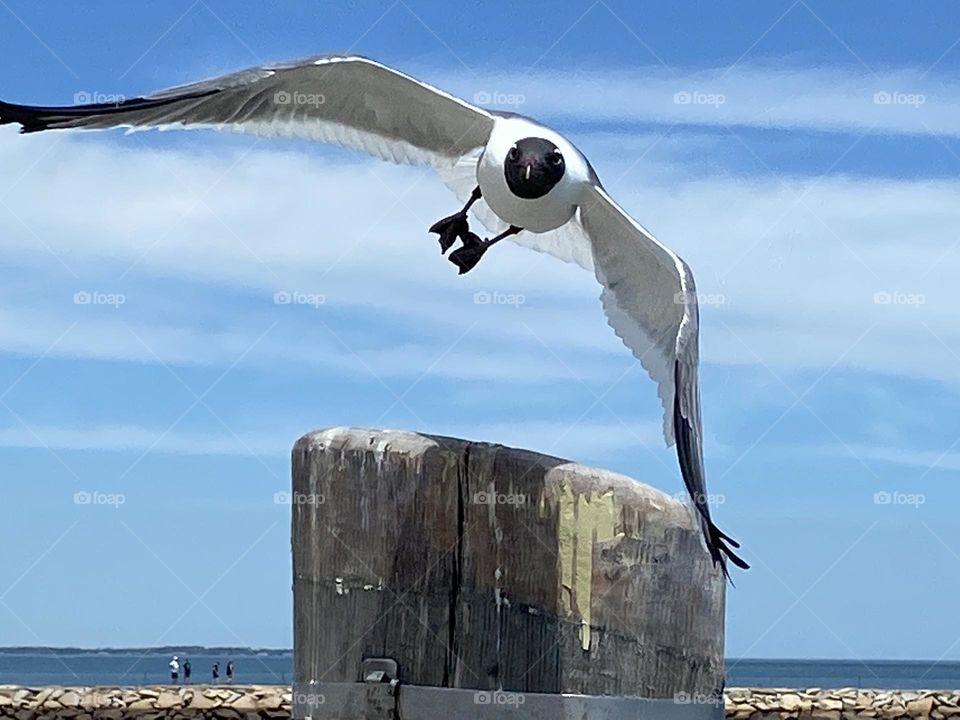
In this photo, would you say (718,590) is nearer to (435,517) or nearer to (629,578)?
(629,578)

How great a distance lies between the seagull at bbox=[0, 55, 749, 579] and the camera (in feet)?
14.9

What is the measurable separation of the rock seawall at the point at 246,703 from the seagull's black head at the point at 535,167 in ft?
A: 9.04

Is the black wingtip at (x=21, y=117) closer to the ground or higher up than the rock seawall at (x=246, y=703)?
higher up

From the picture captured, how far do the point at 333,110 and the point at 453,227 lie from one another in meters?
0.65

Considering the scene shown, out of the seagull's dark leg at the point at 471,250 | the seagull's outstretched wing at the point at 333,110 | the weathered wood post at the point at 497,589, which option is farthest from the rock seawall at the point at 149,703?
the weathered wood post at the point at 497,589

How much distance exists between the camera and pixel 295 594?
135 inches

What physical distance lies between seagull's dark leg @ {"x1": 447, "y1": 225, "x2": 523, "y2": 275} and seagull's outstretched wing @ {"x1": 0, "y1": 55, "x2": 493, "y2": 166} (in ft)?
1.17

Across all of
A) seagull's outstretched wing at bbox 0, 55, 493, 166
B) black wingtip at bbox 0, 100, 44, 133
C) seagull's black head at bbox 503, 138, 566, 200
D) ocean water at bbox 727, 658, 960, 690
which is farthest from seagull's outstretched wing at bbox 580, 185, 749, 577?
ocean water at bbox 727, 658, 960, 690

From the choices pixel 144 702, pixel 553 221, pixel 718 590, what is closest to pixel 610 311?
pixel 553 221

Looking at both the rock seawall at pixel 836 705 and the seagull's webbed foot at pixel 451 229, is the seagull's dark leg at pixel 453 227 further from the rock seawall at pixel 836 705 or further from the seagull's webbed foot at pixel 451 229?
the rock seawall at pixel 836 705

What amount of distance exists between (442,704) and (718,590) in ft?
2.16

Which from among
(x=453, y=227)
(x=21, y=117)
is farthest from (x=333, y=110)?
(x=21, y=117)

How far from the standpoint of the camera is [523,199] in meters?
5.16

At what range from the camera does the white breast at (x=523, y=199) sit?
5.12 meters
